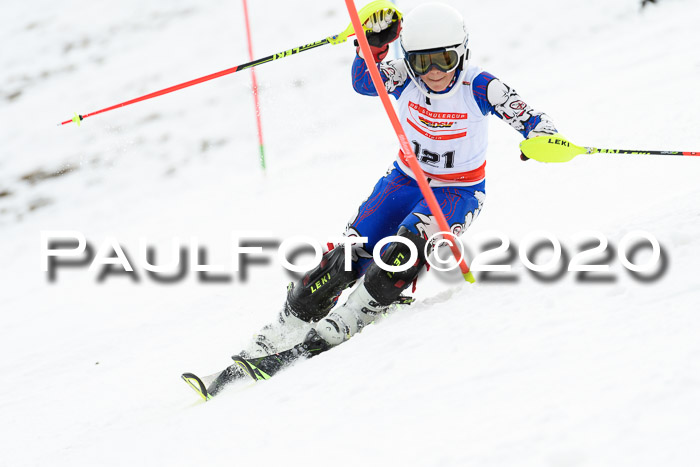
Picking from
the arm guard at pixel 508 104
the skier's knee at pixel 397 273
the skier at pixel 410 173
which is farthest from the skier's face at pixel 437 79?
the skier's knee at pixel 397 273

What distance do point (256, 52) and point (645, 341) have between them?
8.57m

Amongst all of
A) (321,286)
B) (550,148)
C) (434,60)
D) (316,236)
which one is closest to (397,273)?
(321,286)

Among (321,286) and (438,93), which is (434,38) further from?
(321,286)

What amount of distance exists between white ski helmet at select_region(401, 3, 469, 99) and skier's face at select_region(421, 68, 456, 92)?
3 cm

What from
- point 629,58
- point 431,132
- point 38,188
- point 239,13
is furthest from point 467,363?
point 239,13

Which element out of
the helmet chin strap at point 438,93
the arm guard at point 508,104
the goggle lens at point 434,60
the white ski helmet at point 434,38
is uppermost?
the white ski helmet at point 434,38

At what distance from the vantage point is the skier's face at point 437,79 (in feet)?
10.1

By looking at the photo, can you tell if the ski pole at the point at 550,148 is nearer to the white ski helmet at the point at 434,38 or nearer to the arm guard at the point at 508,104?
the arm guard at the point at 508,104

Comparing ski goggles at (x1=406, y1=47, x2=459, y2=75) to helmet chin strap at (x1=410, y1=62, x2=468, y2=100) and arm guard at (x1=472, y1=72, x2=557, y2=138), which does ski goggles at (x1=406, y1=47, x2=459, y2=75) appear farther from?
arm guard at (x1=472, y1=72, x2=557, y2=138)

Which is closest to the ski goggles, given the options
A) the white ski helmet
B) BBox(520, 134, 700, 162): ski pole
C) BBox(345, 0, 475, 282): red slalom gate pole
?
the white ski helmet

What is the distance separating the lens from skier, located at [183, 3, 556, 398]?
3.03 metres

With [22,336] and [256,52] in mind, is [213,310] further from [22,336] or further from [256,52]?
[256,52]

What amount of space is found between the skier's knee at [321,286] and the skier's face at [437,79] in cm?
94

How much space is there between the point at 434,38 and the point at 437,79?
0.22 metres
